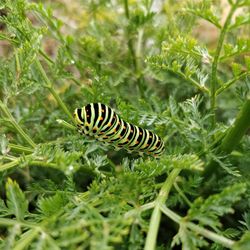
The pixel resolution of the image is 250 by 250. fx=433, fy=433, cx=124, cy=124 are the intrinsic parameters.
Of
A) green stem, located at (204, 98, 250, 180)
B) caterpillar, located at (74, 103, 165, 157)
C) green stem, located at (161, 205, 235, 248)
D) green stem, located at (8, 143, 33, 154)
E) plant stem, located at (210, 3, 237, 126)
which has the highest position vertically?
plant stem, located at (210, 3, 237, 126)

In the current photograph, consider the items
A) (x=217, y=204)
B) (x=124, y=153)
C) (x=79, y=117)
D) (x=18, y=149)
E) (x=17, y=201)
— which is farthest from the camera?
(x=124, y=153)

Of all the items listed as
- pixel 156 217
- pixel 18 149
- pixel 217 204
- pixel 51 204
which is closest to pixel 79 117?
pixel 18 149

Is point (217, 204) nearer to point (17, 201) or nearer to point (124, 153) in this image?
point (17, 201)

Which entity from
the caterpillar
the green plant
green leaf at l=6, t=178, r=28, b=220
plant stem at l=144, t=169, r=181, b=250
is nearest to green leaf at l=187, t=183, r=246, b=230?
the green plant

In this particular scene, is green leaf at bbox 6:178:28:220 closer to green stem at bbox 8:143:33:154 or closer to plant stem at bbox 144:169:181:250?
green stem at bbox 8:143:33:154

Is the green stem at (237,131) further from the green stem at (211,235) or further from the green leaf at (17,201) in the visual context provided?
the green leaf at (17,201)

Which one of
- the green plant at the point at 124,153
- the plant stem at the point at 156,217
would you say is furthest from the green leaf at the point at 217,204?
the plant stem at the point at 156,217

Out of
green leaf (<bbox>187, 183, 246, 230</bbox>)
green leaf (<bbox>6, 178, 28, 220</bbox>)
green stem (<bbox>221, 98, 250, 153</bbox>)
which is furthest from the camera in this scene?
green stem (<bbox>221, 98, 250, 153</bbox>)

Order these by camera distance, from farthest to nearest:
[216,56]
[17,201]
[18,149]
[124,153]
Answer: [124,153]
[18,149]
[216,56]
[17,201]
